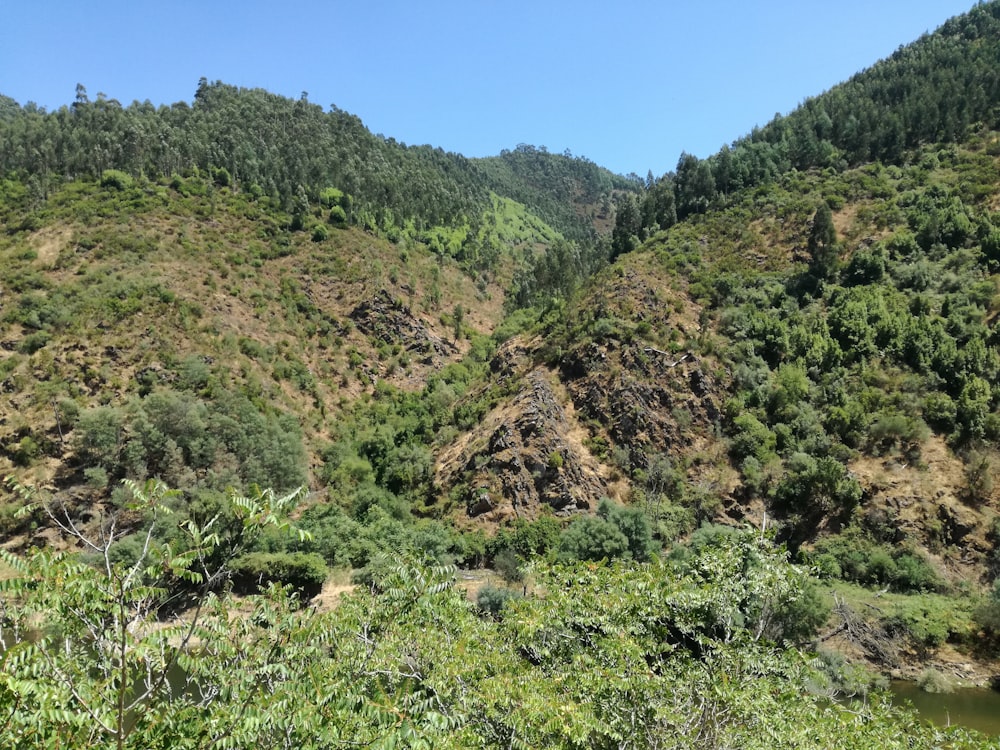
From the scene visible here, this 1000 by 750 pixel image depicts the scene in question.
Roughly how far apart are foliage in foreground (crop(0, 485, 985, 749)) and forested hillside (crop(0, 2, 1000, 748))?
78 mm

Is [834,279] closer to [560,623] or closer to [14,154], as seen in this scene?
[560,623]

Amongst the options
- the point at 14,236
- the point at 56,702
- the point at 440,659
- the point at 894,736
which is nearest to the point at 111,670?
the point at 56,702

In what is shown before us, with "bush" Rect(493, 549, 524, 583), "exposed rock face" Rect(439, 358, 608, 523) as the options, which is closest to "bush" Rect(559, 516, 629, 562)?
"bush" Rect(493, 549, 524, 583)

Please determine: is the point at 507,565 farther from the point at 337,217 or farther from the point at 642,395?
the point at 337,217

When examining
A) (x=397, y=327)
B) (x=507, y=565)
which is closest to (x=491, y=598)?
(x=507, y=565)

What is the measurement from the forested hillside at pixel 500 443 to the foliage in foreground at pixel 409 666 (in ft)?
0.26

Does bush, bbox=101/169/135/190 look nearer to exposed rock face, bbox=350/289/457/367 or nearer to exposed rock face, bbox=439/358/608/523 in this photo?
exposed rock face, bbox=350/289/457/367

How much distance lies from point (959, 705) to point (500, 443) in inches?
1228

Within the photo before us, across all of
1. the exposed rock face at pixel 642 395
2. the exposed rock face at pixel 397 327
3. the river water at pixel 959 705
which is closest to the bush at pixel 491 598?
the river water at pixel 959 705

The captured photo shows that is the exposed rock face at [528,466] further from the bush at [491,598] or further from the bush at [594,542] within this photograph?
the bush at [491,598]

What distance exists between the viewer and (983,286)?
48.1 m

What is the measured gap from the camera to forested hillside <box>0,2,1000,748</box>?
276 inches

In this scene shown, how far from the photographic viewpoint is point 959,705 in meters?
27.3

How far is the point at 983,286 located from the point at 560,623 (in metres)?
54.5
